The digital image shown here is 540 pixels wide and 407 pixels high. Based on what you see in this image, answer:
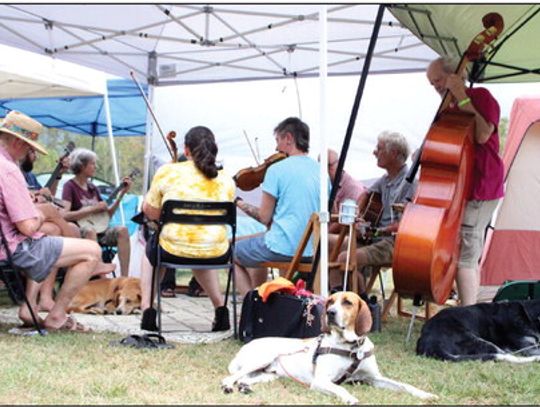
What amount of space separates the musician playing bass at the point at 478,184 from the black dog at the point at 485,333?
1.15 ft

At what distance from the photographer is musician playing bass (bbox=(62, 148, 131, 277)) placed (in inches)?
275

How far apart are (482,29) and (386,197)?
4.33 ft

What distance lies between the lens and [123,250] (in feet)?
23.6

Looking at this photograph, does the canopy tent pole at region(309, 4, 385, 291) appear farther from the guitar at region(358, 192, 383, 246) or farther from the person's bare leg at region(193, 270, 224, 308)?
the guitar at region(358, 192, 383, 246)

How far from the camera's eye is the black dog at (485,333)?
13.3 feet

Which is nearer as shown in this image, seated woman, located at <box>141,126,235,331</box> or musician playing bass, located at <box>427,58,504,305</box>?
musician playing bass, located at <box>427,58,504,305</box>

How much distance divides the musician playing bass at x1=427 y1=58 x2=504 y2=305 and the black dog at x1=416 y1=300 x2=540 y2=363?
13.8 inches

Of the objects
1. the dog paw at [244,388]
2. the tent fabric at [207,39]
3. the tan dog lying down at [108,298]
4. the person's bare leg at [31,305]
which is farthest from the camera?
the tent fabric at [207,39]

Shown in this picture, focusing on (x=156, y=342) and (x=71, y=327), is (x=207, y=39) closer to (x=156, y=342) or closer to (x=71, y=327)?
(x=71, y=327)

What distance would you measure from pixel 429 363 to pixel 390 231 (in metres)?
1.52

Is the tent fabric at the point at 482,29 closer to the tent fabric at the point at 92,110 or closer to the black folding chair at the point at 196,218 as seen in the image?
the black folding chair at the point at 196,218

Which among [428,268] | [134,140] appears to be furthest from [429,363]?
[134,140]

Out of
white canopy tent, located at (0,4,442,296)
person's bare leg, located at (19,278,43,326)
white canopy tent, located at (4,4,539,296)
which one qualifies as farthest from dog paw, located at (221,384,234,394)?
white canopy tent, located at (0,4,442,296)

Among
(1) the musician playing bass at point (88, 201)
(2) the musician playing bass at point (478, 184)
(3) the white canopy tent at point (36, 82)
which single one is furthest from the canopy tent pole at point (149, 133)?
(2) the musician playing bass at point (478, 184)
